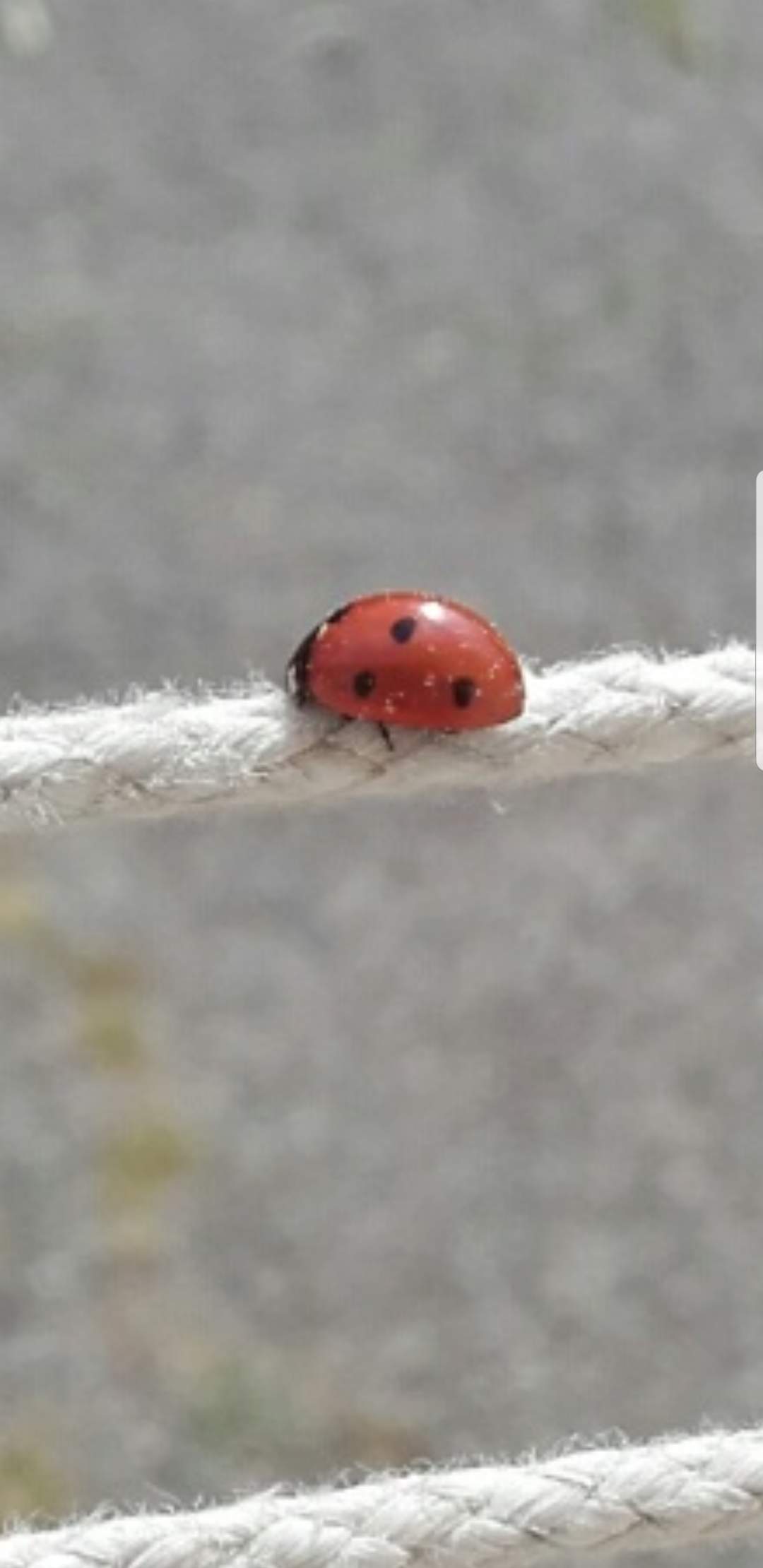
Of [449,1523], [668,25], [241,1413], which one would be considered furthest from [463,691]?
[668,25]

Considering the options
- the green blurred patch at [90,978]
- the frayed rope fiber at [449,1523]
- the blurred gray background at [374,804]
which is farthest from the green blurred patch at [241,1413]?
the frayed rope fiber at [449,1523]

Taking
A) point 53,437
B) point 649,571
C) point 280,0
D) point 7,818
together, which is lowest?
point 7,818

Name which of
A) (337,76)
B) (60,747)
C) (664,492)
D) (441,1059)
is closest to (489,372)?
(664,492)

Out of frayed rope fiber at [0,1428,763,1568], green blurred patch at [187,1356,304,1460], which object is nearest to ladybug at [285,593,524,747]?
frayed rope fiber at [0,1428,763,1568]

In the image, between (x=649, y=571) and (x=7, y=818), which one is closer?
(x=7, y=818)

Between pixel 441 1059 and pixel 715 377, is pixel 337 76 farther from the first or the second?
pixel 441 1059

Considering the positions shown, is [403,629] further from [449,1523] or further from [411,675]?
[449,1523]

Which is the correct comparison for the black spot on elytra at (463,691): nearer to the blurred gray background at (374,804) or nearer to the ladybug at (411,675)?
the ladybug at (411,675)

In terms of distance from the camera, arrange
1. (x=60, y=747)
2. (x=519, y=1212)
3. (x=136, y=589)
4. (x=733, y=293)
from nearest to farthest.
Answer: (x=60, y=747) < (x=519, y=1212) < (x=136, y=589) < (x=733, y=293)
